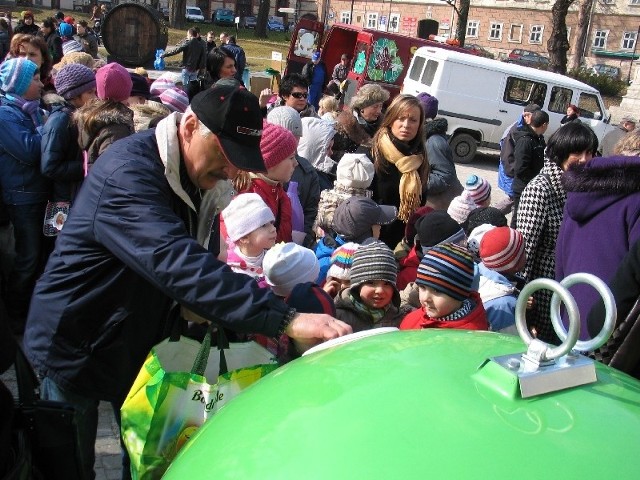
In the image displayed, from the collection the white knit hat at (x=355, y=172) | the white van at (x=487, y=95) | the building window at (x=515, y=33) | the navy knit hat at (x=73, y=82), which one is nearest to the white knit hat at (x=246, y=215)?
the white knit hat at (x=355, y=172)

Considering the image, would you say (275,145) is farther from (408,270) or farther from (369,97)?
(369,97)

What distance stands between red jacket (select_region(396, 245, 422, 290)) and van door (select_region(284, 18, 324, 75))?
663 inches

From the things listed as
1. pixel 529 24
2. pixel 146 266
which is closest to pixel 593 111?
pixel 146 266

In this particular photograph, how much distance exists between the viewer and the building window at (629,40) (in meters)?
57.7

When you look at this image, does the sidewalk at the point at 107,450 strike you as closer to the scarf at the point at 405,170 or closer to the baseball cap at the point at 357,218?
the baseball cap at the point at 357,218

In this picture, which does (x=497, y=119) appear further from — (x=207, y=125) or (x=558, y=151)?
(x=207, y=125)

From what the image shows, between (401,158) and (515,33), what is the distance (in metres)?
60.4

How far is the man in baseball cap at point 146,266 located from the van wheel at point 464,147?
1420 centimetres

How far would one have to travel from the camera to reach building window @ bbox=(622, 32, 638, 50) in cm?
5772

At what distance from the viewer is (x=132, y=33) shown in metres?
18.5

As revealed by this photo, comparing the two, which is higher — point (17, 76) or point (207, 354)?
point (17, 76)

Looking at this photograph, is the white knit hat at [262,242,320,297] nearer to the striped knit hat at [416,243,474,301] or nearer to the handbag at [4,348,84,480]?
the striped knit hat at [416,243,474,301]

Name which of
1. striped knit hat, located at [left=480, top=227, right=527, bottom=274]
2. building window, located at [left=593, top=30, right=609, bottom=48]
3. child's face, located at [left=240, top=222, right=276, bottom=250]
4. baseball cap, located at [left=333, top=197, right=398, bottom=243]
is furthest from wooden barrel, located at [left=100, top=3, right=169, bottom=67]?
building window, located at [left=593, top=30, right=609, bottom=48]

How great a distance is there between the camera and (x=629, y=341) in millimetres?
2520
